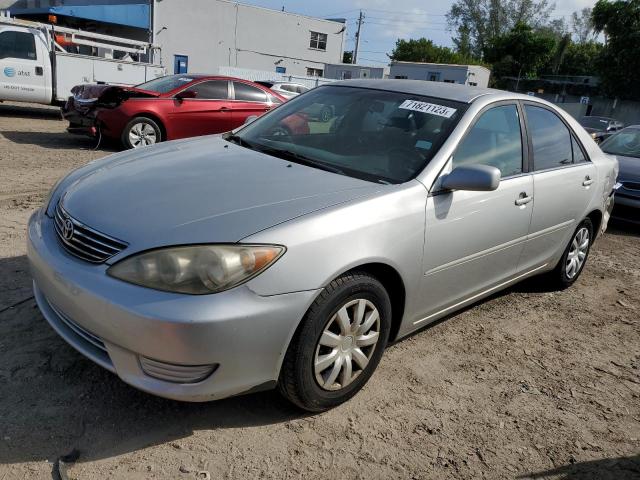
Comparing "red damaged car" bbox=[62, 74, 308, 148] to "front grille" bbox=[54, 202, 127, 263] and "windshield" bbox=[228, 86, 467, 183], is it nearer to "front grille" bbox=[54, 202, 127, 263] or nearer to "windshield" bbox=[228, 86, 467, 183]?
"windshield" bbox=[228, 86, 467, 183]

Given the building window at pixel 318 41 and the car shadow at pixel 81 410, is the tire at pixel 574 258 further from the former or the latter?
the building window at pixel 318 41

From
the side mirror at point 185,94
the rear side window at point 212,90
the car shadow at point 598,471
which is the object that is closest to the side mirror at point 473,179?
the car shadow at point 598,471

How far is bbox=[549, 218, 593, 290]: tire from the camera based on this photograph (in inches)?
182

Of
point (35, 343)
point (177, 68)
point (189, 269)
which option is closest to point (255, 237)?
point (189, 269)

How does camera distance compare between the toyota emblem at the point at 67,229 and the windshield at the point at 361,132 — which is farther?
the windshield at the point at 361,132

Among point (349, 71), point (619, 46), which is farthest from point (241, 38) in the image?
point (619, 46)

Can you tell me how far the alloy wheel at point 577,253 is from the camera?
15.4 ft

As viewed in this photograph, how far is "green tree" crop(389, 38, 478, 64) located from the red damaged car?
53.1 meters

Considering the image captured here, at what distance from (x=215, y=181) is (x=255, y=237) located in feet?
2.18

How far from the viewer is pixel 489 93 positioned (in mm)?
3689

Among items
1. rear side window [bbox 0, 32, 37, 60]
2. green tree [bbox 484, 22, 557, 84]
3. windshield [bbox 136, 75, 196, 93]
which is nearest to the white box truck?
rear side window [bbox 0, 32, 37, 60]

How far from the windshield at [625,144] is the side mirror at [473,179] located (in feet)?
21.0

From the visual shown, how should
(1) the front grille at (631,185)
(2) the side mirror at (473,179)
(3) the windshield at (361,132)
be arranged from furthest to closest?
(1) the front grille at (631,185), (3) the windshield at (361,132), (2) the side mirror at (473,179)

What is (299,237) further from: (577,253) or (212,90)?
(212,90)
